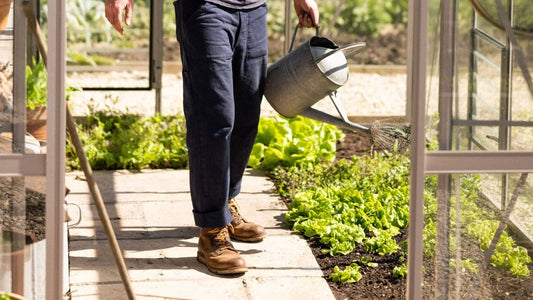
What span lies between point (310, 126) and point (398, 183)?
0.97 meters

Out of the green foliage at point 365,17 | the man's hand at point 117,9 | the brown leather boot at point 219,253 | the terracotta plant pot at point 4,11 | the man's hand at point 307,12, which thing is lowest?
the brown leather boot at point 219,253

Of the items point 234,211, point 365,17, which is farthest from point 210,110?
point 365,17

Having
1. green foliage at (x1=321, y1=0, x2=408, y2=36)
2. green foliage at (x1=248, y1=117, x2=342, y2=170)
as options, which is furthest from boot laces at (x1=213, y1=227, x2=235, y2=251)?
green foliage at (x1=321, y1=0, x2=408, y2=36)

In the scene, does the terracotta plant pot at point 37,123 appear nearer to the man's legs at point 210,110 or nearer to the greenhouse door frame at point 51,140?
the greenhouse door frame at point 51,140

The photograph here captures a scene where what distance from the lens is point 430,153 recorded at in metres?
2.76

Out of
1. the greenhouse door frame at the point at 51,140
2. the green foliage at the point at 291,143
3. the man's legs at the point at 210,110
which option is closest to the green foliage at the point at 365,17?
the green foliage at the point at 291,143

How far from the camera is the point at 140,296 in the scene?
3.38m

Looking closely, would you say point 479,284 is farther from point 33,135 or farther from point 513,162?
point 33,135

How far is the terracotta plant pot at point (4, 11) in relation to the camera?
265 cm

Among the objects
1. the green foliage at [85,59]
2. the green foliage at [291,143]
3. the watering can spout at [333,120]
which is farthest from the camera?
the green foliage at [85,59]

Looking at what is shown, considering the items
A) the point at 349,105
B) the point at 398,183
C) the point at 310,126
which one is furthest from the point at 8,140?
the point at 349,105

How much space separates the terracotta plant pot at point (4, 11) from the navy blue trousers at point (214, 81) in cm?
96

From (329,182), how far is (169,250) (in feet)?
4.32

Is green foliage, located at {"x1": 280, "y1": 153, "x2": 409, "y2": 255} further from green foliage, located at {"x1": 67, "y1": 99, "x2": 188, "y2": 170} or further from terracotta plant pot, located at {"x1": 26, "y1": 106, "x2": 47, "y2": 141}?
terracotta plant pot, located at {"x1": 26, "y1": 106, "x2": 47, "y2": 141}
